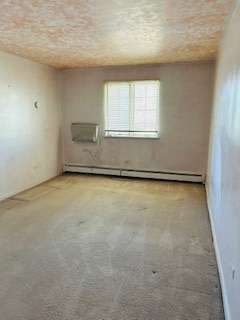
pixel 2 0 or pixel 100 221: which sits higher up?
pixel 2 0

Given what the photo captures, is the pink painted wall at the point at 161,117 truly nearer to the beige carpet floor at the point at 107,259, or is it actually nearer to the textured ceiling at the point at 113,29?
the textured ceiling at the point at 113,29

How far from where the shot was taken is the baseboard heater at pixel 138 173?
4977mm

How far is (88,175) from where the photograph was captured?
18.1ft

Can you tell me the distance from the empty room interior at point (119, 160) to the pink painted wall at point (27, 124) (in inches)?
1.0

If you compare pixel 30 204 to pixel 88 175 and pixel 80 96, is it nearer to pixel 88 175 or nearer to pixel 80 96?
pixel 88 175

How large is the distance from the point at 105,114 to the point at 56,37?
2319 millimetres

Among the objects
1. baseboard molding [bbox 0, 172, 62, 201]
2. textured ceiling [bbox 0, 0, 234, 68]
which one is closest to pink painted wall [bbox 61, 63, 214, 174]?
textured ceiling [bbox 0, 0, 234, 68]

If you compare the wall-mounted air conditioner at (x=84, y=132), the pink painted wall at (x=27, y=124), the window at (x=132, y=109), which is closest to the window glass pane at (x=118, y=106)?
the window at (x=132, y=109)

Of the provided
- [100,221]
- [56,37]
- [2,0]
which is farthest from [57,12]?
[100,221]

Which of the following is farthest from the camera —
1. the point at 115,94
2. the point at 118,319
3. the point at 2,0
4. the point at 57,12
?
the point at 115,94

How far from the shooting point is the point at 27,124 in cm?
453

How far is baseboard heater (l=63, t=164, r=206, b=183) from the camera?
16.3ft

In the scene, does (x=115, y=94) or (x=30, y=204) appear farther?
(x=115, y=94)

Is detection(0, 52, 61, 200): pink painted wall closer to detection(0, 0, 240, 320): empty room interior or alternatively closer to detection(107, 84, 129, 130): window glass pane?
detection(0, 0, 240, 320): empty room interior
